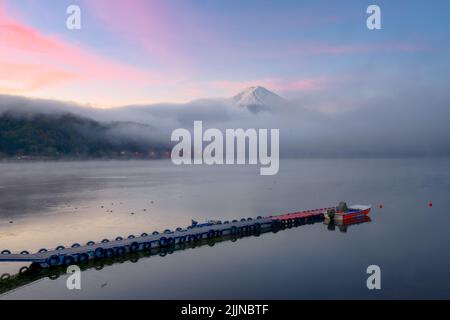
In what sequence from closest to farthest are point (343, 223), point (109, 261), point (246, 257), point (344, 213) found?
point (109, 261) → point (246, 257) → point (343, 223) → point (344, 213)

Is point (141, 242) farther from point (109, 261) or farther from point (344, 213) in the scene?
point (344, 213)

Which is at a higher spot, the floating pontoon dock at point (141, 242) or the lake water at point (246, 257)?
the floating pontoon dock at point (141, 242)

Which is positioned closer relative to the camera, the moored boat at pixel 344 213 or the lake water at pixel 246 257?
the lake water at pixel 246 257

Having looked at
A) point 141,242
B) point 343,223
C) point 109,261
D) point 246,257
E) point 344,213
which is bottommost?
point 246,257

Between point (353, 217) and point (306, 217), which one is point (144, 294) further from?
point (353, 217)

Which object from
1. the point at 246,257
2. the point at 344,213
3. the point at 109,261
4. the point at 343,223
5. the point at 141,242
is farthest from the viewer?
the point at 344,213

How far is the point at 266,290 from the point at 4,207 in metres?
76.6

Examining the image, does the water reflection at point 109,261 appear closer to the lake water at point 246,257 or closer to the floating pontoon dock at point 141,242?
the floating pontoon dock at point 141,242

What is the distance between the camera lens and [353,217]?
2827 inches

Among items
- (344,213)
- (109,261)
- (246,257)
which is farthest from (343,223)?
(109,261)

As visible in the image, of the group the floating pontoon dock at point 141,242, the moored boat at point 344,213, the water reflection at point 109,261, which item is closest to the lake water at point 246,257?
the water reflection at point 109,261

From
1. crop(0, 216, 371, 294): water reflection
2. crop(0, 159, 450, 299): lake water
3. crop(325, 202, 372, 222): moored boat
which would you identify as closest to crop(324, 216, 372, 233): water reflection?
crop(0, 216, 371, 294): water reflection

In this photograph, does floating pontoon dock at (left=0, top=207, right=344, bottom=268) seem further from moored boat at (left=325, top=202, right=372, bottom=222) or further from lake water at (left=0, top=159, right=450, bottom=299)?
lake water at (left=0, top=159, right=450, bottom=299)
